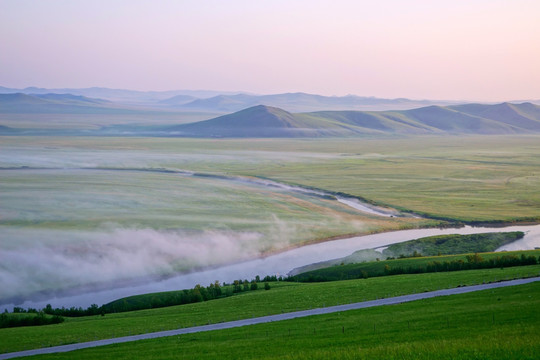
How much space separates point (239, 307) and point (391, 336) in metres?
13.7

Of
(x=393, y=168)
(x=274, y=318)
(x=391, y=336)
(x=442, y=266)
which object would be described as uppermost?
(x=391, y=336)

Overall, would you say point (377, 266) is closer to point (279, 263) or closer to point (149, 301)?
point (279, 263)

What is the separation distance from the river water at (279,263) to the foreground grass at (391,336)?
23494 mm

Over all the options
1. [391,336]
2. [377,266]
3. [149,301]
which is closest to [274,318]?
[391,336]

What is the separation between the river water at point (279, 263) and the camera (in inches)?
1807

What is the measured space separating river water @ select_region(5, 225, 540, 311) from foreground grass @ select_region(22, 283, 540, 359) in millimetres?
23494

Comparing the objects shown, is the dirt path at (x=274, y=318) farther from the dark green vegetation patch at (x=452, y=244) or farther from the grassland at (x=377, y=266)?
the dark green vegetation patch at (x=452, y=244)

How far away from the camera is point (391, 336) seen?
20.5 meters

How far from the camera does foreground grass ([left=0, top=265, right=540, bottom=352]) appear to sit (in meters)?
27.6

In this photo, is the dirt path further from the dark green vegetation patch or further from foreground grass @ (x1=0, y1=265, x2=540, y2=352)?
the dark green vegetation patch

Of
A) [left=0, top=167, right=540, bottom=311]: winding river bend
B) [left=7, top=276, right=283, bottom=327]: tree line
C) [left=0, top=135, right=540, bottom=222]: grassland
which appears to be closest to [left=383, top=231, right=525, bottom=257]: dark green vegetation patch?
[left=0, top=167, right=540, bottom=311]: winding river bend

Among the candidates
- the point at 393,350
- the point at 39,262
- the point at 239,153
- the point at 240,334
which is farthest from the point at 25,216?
the point at 239,153

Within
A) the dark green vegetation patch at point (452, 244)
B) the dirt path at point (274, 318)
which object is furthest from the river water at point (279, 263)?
the dirt path at point (274, 318)

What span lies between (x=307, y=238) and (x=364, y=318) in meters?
41.9
